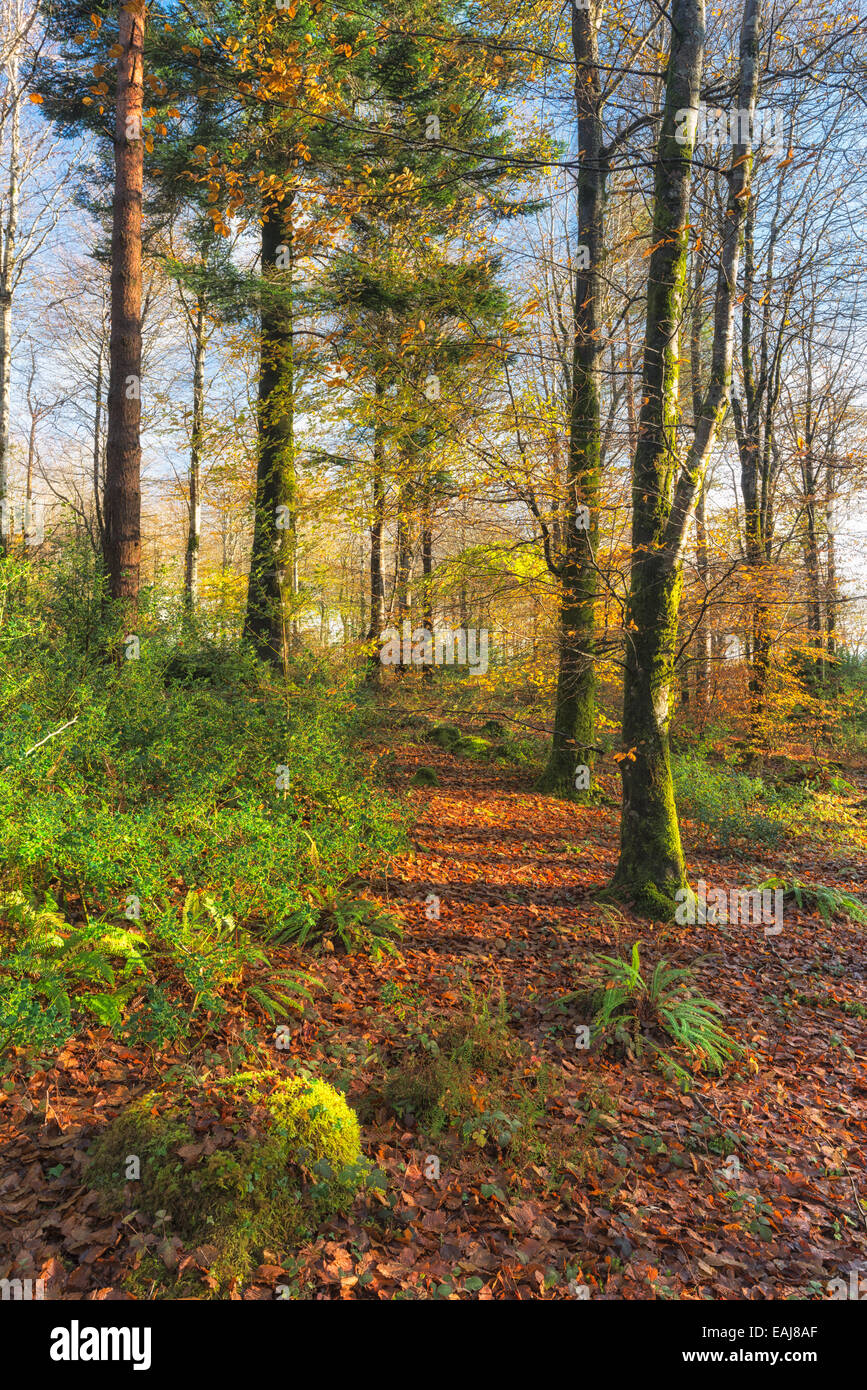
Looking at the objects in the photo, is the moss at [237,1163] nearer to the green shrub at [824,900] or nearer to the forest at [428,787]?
the forest at [428,787]

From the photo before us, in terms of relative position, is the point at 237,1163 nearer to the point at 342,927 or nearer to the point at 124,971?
the point at 124,971

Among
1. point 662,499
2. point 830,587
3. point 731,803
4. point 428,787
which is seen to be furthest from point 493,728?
point 662,499

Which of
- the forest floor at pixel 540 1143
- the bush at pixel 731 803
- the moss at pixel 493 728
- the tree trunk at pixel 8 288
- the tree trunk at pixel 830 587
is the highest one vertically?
the tree trunk at pixel 8 288

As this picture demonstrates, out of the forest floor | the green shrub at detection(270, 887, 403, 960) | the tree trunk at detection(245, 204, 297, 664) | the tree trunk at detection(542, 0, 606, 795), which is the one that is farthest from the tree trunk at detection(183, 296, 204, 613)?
the forest floor

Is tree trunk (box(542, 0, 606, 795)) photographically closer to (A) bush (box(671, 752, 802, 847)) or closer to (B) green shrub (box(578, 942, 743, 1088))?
(A) bush (box(671, 752, 802, 847))

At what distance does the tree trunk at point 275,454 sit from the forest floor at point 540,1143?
5833 mm

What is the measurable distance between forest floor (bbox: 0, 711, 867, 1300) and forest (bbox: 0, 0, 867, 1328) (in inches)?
0.8

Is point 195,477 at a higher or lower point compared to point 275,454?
higher

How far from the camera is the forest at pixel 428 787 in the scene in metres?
2.73

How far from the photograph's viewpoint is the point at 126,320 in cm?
739

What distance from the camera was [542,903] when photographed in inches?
227

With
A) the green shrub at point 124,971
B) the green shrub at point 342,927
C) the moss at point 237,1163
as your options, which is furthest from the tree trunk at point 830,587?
the moss at point 237,1163

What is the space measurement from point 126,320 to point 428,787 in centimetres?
654

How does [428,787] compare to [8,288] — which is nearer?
[428,787]
